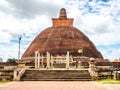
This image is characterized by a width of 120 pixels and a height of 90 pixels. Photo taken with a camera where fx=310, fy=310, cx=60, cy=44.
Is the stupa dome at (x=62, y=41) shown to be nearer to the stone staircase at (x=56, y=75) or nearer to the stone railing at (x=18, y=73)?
the stone staircase at (x=56, y=75)

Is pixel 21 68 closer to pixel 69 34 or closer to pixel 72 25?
pixel 69 34

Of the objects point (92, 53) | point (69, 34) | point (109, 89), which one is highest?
point (69, 34)

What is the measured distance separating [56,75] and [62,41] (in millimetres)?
36353

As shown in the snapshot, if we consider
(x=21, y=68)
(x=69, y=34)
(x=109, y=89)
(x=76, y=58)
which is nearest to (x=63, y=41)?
(x=69, y=34)

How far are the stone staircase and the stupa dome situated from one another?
104 feet

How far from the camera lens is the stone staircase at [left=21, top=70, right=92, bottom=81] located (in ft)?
101

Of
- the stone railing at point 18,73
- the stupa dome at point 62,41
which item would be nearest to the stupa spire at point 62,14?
the stupa dome at point 62,41

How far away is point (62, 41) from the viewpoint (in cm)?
6844

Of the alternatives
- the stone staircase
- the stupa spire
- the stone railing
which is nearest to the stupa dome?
the stupa spire

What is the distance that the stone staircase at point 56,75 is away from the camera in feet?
101

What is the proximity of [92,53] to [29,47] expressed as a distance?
15147mm

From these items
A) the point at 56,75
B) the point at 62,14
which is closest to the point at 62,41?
the point at 62,14

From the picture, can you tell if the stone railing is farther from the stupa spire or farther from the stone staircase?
the stupa spire

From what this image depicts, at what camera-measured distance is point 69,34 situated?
69.9 meters
